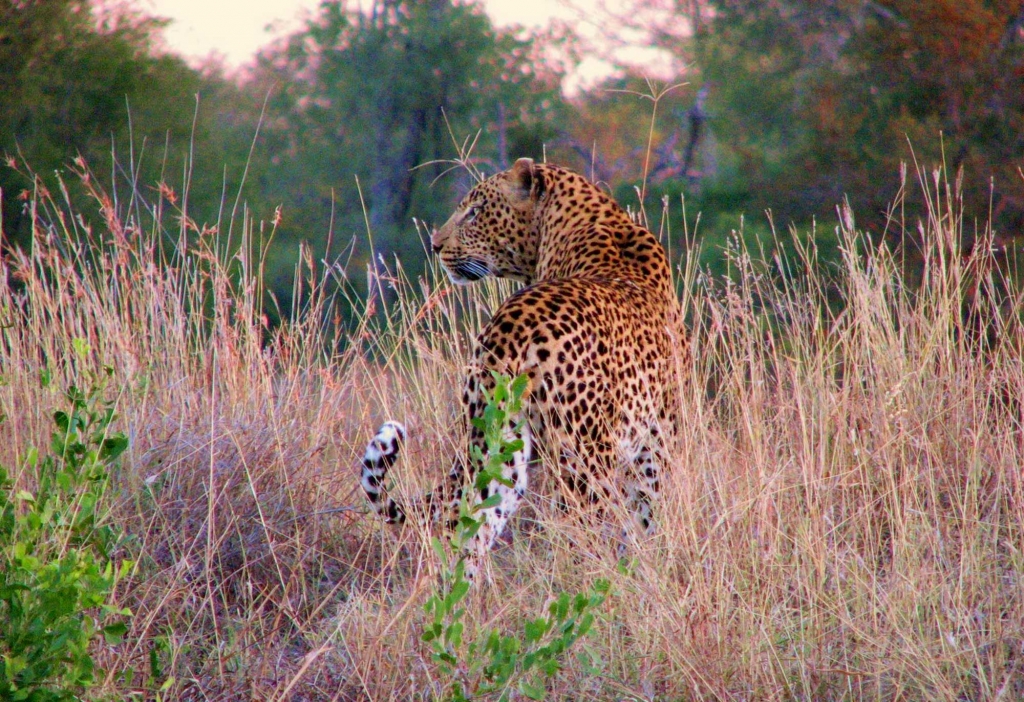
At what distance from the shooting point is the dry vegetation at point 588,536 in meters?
3.05

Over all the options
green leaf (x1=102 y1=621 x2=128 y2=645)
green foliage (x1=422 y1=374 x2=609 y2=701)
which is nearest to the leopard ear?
green foliage (x1=422 y1=374 x2=609 y2=701)

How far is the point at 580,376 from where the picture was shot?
11.9 ft

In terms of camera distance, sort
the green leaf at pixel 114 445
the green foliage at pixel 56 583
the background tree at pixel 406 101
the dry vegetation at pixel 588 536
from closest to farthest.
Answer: the green foliage at pixel 56 583, the green leaf at pixel 114 445, the dry vegetation at pixel 588 536, the background tree at pixel 406 101

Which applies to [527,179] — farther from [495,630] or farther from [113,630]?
[113,630]

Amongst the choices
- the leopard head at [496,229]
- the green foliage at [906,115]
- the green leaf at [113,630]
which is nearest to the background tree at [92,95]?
the green foliage at [906,115]

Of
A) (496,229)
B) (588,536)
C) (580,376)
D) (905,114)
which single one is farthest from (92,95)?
(588,536)

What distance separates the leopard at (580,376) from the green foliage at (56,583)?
0.89 m

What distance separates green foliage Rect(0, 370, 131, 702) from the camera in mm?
2527

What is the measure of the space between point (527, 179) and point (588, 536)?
193cm

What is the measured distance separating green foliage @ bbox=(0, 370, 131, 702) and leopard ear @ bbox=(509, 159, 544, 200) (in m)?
2.39

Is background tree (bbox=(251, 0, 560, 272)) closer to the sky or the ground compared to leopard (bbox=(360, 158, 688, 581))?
closer to the ground

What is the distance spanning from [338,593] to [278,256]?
1453 cm

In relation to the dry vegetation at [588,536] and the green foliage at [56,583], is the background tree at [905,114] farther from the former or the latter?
the green foliage at [56,583]

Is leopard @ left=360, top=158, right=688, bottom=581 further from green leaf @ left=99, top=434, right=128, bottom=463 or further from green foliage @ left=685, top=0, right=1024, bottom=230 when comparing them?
green foliage @ left=685, top=0, right=1024, bottom=230
